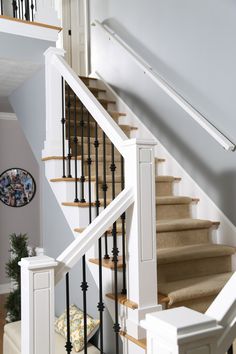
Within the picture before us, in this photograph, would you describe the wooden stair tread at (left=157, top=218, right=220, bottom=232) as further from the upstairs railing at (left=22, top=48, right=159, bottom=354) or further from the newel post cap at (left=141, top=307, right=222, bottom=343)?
the newel post cap at (left=141, top=307, right=222, bottom=343)

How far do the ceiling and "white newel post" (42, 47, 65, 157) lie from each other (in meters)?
0.20

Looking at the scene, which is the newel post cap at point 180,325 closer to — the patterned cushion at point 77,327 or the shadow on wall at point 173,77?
the patterned cushion at point 77,327

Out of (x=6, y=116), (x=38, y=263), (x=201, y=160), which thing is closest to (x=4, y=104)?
(x=6, y=116)

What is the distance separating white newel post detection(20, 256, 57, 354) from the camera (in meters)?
1.86

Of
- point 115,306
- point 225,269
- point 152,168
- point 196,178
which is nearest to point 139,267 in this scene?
point 115,306

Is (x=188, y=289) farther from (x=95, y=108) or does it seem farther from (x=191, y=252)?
(x=95, y=108)

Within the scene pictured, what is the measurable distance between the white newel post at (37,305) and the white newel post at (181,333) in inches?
38.8

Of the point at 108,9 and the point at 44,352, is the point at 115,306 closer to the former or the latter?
the point at 44,352

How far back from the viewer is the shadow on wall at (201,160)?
3.14 meters

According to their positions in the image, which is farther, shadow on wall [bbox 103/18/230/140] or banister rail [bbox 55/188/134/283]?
shadow on wall [bbox 103/18/230/140]

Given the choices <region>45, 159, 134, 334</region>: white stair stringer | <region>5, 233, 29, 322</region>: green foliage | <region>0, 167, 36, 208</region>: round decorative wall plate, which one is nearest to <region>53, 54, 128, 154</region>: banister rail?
<region>45, 159, 134, 334</region>: white stair stringer

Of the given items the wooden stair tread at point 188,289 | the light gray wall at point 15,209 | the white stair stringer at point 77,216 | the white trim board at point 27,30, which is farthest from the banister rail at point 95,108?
the light gray wall at point 15,209

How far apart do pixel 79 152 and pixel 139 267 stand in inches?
64.7

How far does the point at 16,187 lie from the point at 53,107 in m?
3.22
